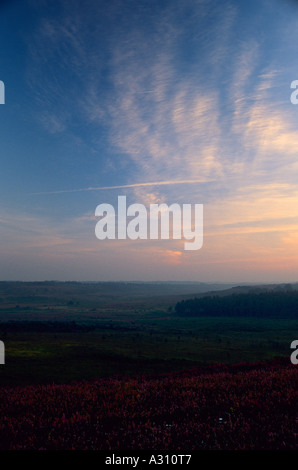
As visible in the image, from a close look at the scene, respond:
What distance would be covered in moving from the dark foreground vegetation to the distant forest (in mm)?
137854

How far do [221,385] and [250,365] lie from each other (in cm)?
901

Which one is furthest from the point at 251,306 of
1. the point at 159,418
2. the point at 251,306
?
the point at 159,418

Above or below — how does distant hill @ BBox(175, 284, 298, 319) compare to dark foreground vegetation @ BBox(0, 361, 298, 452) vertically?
below

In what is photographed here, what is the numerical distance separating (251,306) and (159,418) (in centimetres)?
14947

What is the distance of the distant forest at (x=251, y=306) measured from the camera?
13738 cm

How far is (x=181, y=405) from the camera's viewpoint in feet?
26.8

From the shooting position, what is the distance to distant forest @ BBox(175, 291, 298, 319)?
451 feet

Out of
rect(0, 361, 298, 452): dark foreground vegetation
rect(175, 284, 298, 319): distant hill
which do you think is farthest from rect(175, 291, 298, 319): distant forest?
rect(0, 361, 298, 452): dark foreground vegetation

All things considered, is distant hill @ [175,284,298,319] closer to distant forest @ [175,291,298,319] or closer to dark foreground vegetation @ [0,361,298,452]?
distant forest @ [175,291,298,319]

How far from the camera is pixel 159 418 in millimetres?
7312

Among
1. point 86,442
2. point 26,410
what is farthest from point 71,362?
point 86,442

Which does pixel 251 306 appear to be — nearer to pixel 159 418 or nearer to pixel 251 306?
pixel 251 306

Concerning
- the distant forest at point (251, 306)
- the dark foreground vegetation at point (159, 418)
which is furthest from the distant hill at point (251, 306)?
the dark foreground vegetation at point (159, 418)
